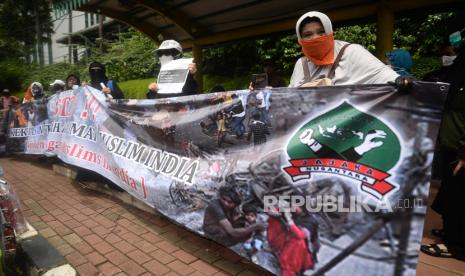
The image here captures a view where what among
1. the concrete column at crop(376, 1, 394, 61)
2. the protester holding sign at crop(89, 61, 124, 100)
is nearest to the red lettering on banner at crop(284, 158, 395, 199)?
the concrete column at crop(376, 1, 394, 61)

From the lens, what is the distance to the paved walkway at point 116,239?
2.76m

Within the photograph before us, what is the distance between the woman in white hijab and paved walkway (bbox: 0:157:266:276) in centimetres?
164

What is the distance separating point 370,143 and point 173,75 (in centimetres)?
264

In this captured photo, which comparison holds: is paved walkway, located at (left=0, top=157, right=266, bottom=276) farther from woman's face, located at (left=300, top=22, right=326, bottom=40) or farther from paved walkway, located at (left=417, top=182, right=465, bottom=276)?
woman's face, located at (left=300, top=22, right=326, bottom=40)

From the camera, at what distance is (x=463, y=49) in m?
2.48

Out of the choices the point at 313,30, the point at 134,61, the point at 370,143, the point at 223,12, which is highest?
the point at 134,61

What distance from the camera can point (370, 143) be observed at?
6.20 ft

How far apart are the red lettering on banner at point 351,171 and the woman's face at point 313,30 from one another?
1.02m

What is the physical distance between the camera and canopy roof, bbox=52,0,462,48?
15.3 ft

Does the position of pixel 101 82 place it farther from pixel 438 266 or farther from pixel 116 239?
pixel 438 266

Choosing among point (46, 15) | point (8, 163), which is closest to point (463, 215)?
point (8, 163)

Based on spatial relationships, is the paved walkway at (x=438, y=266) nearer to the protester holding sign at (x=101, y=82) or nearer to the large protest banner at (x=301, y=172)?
the large protest banner at (x=301, y=172)

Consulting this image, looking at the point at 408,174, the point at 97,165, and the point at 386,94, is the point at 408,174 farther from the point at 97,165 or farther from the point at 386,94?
the point at 97,165

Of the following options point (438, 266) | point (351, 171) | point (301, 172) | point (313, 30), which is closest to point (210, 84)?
point (313, 30)
